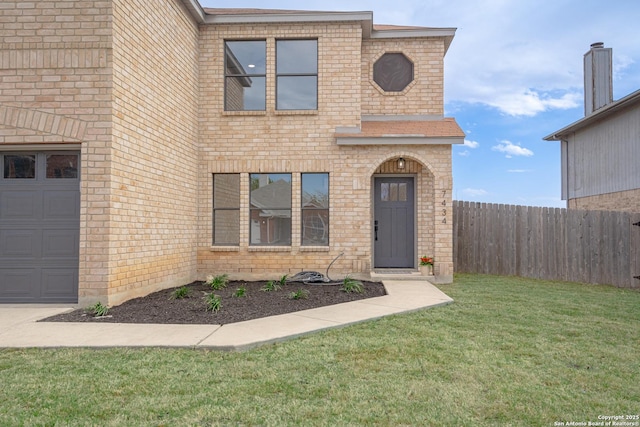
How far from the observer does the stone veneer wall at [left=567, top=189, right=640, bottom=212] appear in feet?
44.3

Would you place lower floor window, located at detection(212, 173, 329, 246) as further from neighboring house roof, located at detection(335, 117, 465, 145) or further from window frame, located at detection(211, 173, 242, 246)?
neighboring house roof, located at detection(335, 117, 465, 145)

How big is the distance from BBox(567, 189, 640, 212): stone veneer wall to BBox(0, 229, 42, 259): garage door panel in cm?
1601

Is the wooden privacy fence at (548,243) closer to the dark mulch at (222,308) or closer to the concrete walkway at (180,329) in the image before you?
the dark mulch at (222,308)

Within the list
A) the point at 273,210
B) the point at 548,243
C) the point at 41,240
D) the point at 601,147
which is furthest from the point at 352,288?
the point at 601,147

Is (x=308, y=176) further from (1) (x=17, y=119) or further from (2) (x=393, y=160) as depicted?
(1) (x=17, y=119)

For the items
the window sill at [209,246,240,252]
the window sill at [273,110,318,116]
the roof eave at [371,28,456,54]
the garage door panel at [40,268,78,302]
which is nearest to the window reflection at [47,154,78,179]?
the garage door panel at [40,268,78,302]

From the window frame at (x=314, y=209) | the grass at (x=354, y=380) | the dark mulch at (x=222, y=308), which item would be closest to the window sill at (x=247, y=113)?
the window frame at (x=314, y=209)

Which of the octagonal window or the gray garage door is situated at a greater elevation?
the octagonal window

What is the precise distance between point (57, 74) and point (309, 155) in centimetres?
544

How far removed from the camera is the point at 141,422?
2980 mm

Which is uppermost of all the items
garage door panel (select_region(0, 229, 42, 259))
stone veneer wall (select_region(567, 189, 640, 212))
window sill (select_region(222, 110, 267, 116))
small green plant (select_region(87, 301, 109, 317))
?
window sill (select_region(222, 110, 267, 116))

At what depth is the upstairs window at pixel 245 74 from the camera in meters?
10.8

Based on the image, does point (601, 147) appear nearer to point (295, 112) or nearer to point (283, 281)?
point (295, 112)

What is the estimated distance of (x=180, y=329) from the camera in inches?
214
